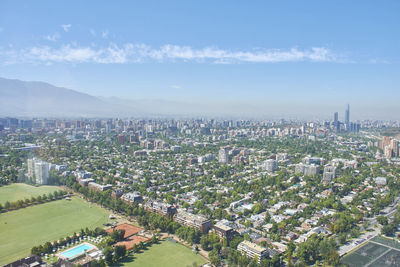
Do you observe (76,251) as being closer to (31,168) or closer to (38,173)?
(38,173)

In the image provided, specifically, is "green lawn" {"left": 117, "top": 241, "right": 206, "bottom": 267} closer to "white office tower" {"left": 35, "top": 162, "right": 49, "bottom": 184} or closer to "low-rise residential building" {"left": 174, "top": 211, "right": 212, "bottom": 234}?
"low-rise residential building" {"left": 174, "top": 211, "right": 212, "bottom": 234}

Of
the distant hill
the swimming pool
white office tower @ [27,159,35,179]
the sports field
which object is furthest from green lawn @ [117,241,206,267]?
the distant hill

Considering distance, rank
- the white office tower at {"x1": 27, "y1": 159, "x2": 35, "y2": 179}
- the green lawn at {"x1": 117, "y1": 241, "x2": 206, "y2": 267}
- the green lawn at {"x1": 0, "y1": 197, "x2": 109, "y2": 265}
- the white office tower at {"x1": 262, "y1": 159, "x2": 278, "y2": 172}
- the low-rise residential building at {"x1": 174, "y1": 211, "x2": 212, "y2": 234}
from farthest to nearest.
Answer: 1. the white office tower at {"x1": 262, "y1": 159, "x2": 278, "y2": 172}
2. the white office tower at {"x1": 27, "y1": 159, "x2": 35, "y2": 179}
3. the low-rise residential building at {"x1": 174, "y1": 211, "x2": 212, "y2": 234}
4. the green lawn at {"x1": 0, "y1": 197, "x2": 109, "y2": 265}
5. the green lawn at {"x1": 117, "y1": 241, "x2": 206, "y2": 267}

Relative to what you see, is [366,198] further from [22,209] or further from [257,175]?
[22,209]

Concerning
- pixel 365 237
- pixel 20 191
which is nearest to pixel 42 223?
pixel 20 191

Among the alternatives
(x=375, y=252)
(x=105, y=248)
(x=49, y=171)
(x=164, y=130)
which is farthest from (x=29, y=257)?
(x=164, y=130)

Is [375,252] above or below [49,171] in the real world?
below

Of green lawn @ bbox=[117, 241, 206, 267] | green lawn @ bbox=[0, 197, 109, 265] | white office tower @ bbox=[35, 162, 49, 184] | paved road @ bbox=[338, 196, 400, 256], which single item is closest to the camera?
green lawn @ bbox=[117, 241, 206, 267]
